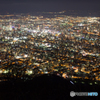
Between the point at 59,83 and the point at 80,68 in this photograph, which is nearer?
the point at 59,83

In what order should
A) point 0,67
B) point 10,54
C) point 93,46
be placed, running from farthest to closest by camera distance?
1. point 93,46
2. point 10,54
3. point 0,67

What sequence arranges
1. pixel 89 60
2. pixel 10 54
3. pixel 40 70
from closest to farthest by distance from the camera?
pixel 40 70, pixel 89 60, pixel 10 54

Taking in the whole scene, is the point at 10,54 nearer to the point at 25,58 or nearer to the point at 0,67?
the point at 25,58

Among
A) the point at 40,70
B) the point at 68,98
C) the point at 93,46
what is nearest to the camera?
the point at 68,98

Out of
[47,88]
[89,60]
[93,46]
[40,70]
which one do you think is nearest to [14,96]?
[47,88]

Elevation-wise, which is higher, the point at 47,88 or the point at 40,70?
the point at 47,88

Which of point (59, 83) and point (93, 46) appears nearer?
point (59, 83)

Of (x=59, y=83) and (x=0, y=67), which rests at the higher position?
(x=59, y=83)

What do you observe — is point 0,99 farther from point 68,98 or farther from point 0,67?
point 0,67

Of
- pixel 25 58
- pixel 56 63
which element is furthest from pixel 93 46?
pixel 25 58
